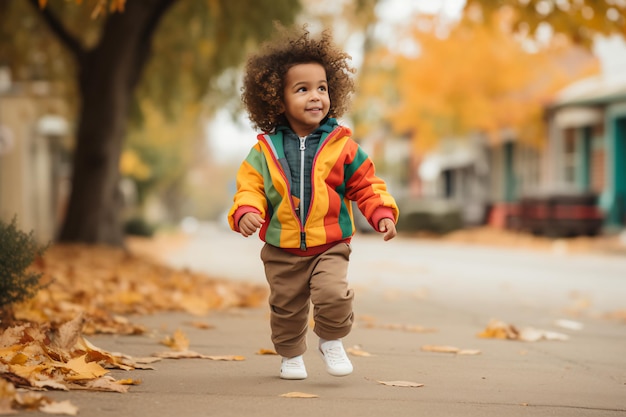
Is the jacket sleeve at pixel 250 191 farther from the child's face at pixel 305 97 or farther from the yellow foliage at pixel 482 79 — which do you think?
the yellow foliage at pixel 482 79

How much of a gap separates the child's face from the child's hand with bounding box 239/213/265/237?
0.55 metres

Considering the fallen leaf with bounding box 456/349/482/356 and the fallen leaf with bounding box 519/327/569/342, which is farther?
the fallen leaf with bounding box 519/327/569/342

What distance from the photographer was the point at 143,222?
35312mm

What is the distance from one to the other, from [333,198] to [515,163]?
33.7 meters

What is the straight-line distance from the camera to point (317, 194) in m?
4.58

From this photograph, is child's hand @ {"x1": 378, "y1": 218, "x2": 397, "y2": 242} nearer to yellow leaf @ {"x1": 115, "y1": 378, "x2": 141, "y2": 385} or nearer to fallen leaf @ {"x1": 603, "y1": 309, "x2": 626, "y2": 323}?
yellow leaf @ {"x1": 115, "y1": 378, "x2": 141, "y2": 385}

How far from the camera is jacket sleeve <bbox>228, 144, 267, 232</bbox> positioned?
4.54 m

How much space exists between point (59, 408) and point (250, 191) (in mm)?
1479

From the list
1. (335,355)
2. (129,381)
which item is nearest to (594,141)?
(335,355)

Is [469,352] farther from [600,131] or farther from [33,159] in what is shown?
[33,159]

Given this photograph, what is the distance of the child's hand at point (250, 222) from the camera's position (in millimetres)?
4445

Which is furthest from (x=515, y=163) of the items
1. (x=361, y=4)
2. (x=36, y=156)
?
(x=361, y=4)

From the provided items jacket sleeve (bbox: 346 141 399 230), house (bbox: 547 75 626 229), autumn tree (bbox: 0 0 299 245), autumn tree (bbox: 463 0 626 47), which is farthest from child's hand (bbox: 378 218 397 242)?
house (bbox: 547 75 626 229)

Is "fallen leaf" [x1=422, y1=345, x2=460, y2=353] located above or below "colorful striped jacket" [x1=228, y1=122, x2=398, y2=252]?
below
